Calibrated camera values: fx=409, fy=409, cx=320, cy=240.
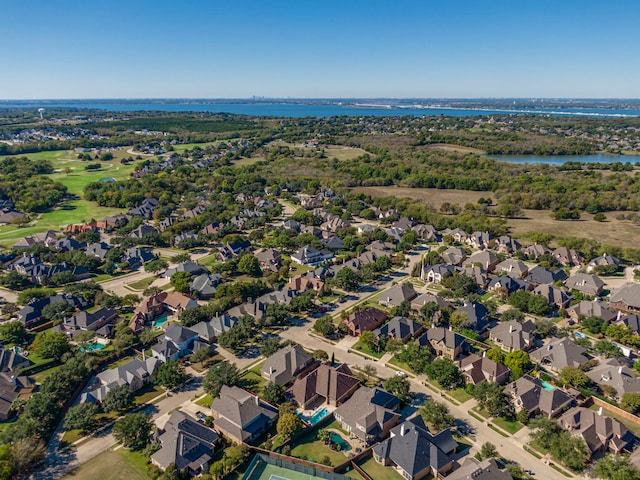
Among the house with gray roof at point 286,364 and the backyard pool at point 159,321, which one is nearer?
the house with gray roof at point 286,364

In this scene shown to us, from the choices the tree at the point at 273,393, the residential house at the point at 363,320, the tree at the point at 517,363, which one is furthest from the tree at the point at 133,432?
the tree at the point at 517,363

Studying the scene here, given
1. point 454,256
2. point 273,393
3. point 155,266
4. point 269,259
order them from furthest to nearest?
1. point 454,256
2. point 269,259
3. point 155,266
4. point 273,393

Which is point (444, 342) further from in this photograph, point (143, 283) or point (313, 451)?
point (143, 283)

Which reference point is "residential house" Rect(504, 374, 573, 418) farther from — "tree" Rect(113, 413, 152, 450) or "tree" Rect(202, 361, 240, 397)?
"tree" Rect(113, 413, 152, 450)

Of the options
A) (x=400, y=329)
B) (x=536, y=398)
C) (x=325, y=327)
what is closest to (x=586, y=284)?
(x=536, y=398)

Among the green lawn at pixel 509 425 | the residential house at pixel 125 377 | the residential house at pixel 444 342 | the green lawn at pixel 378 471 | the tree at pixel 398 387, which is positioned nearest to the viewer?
the green lawn at pixel 378 471

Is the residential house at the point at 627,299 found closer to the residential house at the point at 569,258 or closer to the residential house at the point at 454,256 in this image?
the residential house at the point at 569,258


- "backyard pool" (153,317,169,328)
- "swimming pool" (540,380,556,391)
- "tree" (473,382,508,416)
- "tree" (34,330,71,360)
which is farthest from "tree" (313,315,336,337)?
"tree" (34,330,71,360)
